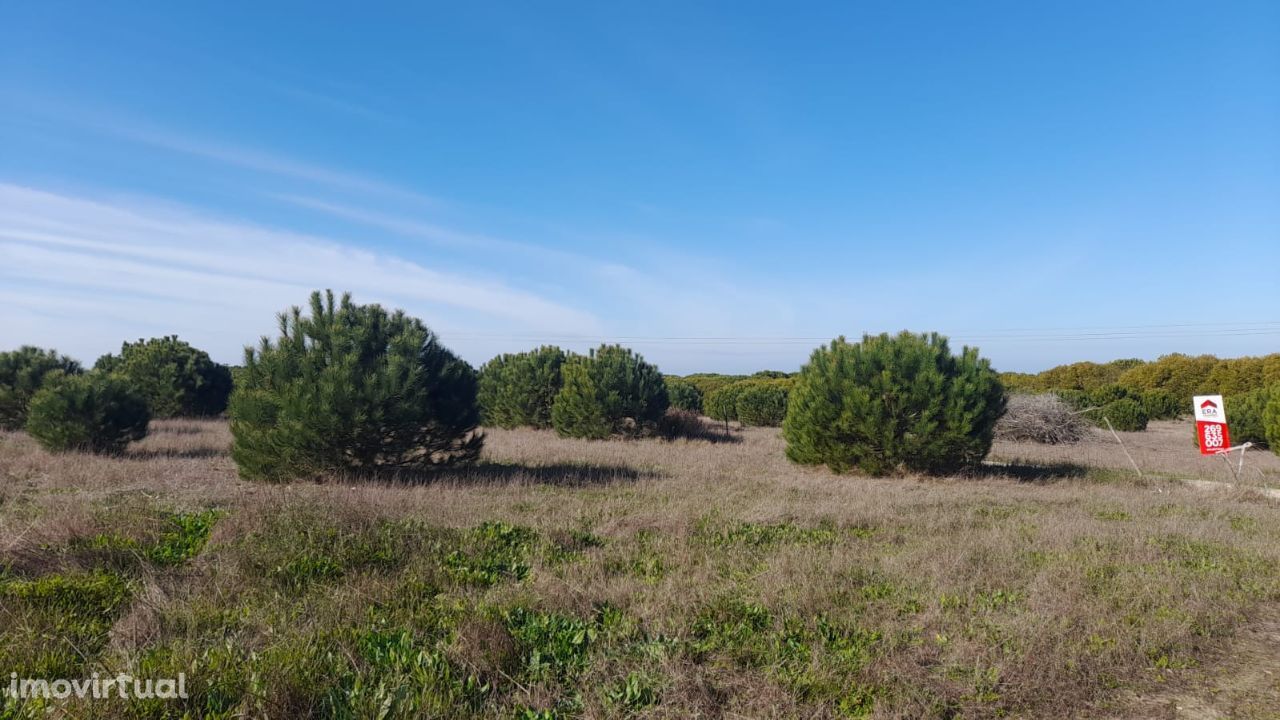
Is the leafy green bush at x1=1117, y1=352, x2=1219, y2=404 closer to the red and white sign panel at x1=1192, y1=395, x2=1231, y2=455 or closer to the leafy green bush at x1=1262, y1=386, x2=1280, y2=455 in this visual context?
the leafy green bush at x1=1262, y1=386, x2=1280, y2=455

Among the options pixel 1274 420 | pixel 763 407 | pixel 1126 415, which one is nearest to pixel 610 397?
pixel 763 407

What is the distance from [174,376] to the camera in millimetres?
26031

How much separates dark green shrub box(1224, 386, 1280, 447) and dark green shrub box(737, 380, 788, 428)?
17.6 m

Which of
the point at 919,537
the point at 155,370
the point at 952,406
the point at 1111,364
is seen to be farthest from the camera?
the point at 1111,364

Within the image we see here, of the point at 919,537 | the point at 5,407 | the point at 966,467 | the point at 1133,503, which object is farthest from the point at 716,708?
the point at 5,407

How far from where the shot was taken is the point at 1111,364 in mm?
53094

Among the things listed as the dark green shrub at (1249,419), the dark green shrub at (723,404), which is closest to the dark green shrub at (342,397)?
the dark green shrub at (723,404)

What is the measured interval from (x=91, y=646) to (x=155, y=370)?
27.6 m

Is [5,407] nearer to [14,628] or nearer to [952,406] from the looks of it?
[14,628]

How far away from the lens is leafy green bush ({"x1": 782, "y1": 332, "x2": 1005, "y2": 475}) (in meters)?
13.9

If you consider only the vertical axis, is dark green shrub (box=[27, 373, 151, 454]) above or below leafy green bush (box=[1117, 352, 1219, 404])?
below

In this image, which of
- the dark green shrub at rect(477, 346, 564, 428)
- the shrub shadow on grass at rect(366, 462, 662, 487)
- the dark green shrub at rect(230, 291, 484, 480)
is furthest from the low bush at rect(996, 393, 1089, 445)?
the dark green shrub at rect(230, 291, 484, 480)

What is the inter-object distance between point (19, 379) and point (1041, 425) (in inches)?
1325

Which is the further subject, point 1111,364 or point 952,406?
point 1111,364
